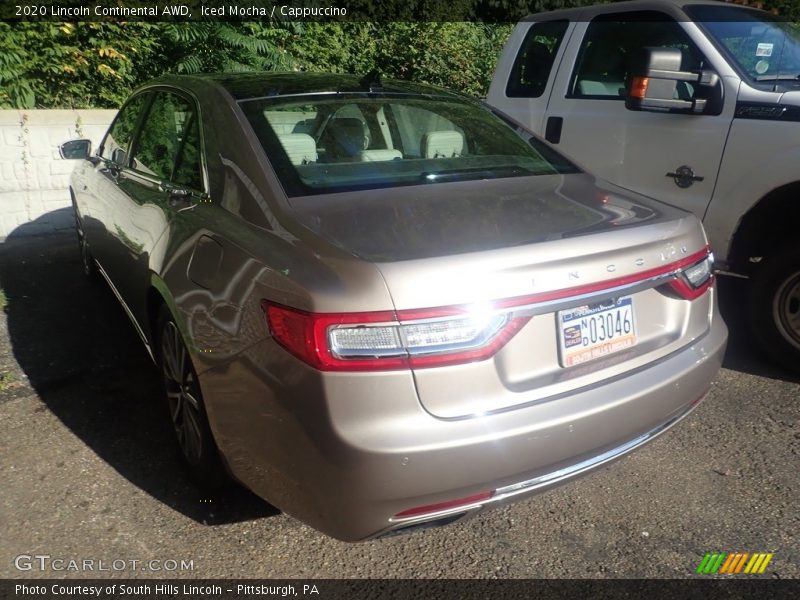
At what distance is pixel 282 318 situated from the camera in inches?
82.9

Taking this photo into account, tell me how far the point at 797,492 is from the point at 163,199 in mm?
2929

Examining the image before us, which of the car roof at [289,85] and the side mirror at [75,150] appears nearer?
the car roof at [289,85]

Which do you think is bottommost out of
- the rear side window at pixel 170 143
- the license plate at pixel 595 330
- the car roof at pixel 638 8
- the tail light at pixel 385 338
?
the license plate at pixel 595 330

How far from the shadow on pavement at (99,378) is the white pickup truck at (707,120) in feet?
9.57

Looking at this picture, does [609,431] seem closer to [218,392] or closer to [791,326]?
[218,392]

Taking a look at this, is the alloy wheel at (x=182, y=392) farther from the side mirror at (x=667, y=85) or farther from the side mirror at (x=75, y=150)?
the side mirror at (x=667, y=85)

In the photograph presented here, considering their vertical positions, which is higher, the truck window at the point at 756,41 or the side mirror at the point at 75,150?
the truck window at the point at 756,41

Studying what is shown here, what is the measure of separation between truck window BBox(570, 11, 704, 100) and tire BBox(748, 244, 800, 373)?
1160 mm

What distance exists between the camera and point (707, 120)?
412cm

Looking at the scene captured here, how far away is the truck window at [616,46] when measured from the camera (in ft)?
14.8

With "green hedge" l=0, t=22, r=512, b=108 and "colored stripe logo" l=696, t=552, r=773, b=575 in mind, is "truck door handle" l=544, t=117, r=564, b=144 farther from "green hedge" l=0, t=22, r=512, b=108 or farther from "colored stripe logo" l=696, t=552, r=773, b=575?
"green hedge" l=0, t=22, r=512, b=108

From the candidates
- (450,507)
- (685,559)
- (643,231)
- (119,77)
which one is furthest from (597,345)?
(119,77)

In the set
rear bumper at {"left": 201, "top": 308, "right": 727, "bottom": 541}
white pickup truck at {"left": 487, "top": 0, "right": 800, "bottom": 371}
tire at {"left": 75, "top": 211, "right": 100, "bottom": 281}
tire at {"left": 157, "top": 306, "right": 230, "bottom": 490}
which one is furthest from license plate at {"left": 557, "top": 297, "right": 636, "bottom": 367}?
tire at {"left": 75, "top": 211, "right": 100, "bottom": 281}

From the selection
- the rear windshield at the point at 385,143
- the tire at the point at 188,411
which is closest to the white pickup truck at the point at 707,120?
the rear windshield at the point at 385,143
